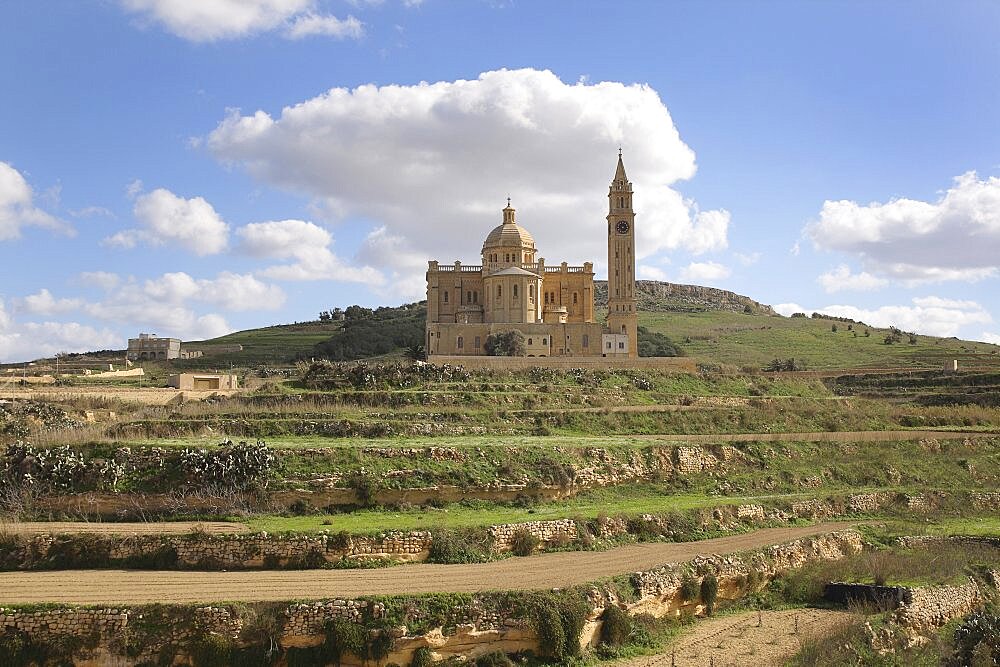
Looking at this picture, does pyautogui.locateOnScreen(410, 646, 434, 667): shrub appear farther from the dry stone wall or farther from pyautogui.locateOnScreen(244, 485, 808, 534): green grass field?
pyautogui.locateOnScreen(244, 485, 808, 534): green grass field

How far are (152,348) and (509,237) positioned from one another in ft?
138

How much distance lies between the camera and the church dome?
66.9 m

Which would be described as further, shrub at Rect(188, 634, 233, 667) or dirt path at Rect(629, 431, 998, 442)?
dirt path at Rect(629, 431, 998, 442)

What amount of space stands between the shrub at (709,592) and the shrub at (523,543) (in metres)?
4.03

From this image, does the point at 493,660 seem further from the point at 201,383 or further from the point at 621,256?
the point at 621,256

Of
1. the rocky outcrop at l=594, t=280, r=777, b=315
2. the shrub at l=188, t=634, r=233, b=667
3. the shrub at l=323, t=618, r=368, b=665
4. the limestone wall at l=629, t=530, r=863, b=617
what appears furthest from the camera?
the rocky outcrop at l=594, t=280, r=777, b=315

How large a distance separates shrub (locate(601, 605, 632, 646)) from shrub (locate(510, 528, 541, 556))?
3365 mm

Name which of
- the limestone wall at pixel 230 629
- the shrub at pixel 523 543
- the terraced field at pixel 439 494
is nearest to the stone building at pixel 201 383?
the terraced field at pixel 439 494

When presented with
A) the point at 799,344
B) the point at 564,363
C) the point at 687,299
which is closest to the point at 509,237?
the point at 564,363

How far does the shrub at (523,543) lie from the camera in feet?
71.9

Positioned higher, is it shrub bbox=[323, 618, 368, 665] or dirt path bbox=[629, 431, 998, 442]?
dirt path bbox=[629, 431, 998, 442]

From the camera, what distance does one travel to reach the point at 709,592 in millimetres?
21312

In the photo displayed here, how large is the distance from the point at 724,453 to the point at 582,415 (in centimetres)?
649

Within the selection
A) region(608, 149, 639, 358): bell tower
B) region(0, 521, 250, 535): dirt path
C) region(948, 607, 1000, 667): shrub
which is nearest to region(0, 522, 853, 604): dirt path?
region(0, 521, 250, 535): dirt path
